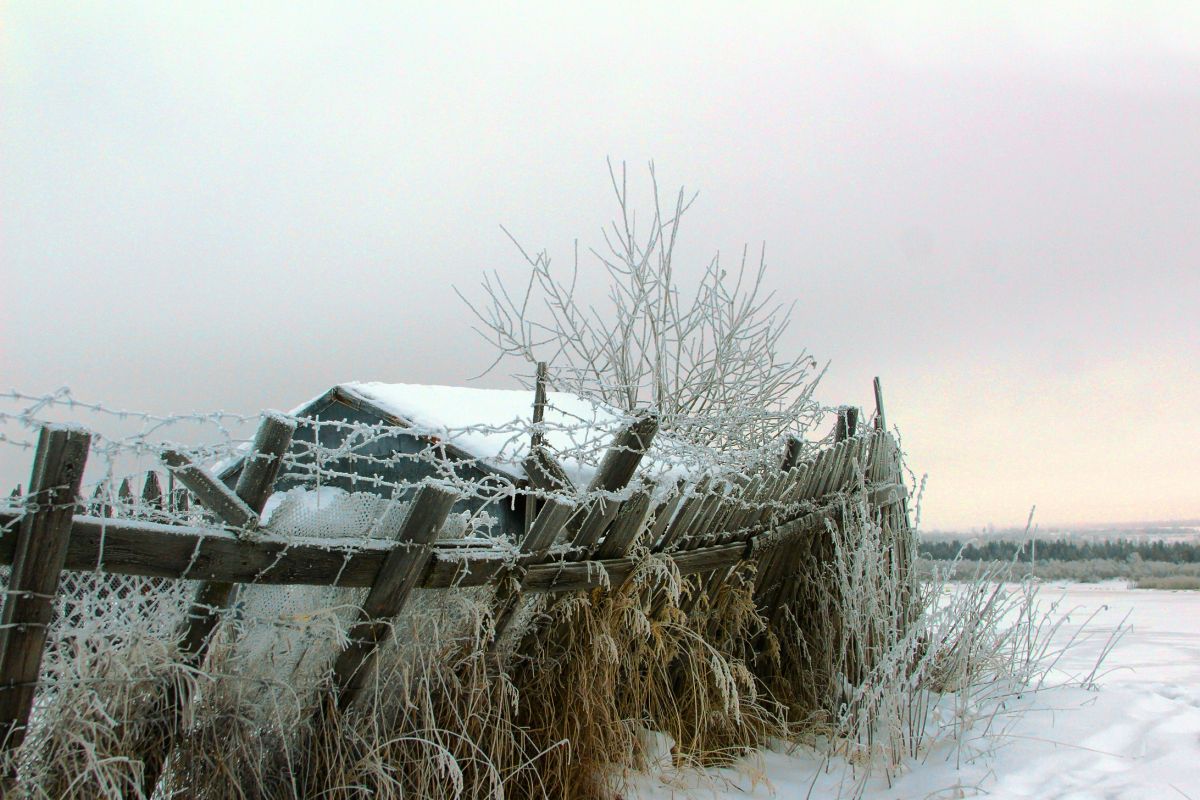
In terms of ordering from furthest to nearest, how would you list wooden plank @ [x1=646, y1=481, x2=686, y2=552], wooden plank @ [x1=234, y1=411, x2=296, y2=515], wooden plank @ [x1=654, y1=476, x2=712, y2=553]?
wooden plank @ [x1=654, y1=476, x2=712, y2=553] → wooden plank @ [x1=646, y1=481, x2=686, y2=552] → wooden plank @ [x1=234, y1=411, x2=296, y2=515]

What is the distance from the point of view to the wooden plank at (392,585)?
96.8 inches

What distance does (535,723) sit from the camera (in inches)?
125

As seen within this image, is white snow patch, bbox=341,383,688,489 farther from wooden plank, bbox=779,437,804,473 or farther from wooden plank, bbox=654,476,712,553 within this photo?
wooden plank, bbox=654,476,712,553

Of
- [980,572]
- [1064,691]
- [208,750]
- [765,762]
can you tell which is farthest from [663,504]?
[1064,691]

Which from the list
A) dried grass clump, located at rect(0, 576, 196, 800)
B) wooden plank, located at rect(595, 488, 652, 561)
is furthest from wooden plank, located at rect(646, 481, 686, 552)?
dried grass clump, located at rect(0, 576, 196, 800)

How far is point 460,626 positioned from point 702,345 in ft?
17.8

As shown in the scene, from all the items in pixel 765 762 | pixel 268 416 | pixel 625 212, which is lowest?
pixel 765 762

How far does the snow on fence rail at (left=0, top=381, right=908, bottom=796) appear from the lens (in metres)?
1.91

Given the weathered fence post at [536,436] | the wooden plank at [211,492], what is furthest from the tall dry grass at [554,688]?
the weathered fence post at [536,436]

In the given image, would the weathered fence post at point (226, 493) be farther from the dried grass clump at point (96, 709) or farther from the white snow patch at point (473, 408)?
the white snow patch at point (473, 408)

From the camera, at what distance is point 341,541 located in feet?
7.89

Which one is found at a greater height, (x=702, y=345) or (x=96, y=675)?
(x=702, y=345)

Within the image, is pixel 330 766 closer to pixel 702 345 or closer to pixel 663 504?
pixel 663 504

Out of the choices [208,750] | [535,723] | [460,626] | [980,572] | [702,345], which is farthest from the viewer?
[702,345]
